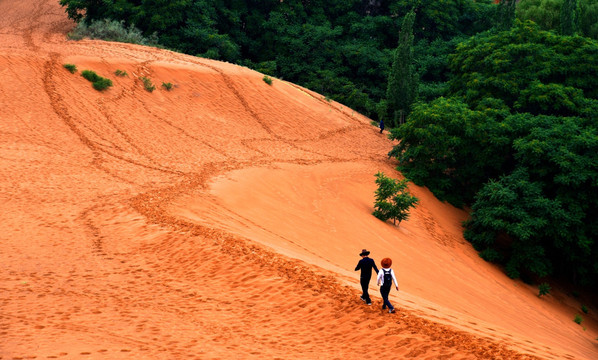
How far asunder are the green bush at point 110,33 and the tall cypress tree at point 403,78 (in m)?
19.0

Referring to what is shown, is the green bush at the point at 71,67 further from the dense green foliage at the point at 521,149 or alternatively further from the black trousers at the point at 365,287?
the black trousers at the point at 365,287

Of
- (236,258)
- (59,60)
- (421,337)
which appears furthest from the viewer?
(59,60)

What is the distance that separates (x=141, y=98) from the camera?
26.2m

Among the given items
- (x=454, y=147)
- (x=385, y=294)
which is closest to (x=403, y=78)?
(x=454, y=147)

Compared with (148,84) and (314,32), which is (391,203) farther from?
(314,32)

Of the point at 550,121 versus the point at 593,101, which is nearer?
the point at 550,121

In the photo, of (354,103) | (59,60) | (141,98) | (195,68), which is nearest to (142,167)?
(141,98)

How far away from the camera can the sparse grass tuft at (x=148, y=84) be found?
88.8 ft

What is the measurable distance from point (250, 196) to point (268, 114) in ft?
48.4

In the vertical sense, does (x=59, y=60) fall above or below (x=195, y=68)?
below

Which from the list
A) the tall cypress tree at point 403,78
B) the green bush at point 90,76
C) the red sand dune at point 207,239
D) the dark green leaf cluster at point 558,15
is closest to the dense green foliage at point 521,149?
the red sand dune at point 207,239

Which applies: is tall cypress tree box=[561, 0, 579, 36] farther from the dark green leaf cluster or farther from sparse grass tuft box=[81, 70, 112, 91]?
sparse grass tuft box=[81, 70, 112, 91]

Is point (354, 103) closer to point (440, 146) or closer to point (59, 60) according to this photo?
point (440, 146)

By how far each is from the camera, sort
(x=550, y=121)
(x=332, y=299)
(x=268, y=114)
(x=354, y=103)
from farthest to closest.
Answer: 1. (x=354, y=103)
2. (x=268, y=114)
3. (x=550, y=121)
4. (x=332, y=299)
